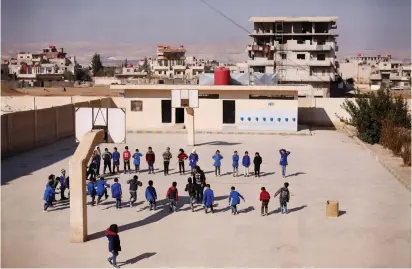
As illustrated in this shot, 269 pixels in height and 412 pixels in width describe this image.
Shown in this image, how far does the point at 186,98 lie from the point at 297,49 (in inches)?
1613

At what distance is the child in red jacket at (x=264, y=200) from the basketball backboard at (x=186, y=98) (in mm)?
12704

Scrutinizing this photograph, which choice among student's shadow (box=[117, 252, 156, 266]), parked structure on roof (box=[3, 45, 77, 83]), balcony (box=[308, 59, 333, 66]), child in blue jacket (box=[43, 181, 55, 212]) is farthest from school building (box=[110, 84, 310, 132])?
parked structure on roof (box=[3, 45, 77, 83])

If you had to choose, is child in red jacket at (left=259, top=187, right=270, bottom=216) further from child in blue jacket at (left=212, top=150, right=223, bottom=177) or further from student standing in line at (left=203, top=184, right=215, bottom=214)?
child in blue jacket at (left=212, top=150, right=223, bottom=177)

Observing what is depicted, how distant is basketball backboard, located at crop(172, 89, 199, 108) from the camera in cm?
2684

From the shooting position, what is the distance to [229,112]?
3509cm

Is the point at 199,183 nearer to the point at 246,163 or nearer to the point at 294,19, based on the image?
the point at 246,163

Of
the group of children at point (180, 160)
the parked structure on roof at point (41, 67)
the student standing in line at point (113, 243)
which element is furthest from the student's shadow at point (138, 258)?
the parked structure on roof at point (41, 67)

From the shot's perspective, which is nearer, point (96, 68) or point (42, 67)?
point (42, 67)

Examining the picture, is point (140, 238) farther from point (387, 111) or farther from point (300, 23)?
point (300, 23)

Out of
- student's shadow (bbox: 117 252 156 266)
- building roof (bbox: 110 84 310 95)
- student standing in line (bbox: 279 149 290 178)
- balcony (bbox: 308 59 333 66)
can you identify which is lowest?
student's shadow (bbox: 117 252 156 266)

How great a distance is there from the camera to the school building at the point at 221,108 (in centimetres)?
3400

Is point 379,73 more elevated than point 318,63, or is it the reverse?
point 379,73

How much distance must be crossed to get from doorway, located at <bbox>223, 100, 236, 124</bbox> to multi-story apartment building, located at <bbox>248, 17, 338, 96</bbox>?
1187 inches

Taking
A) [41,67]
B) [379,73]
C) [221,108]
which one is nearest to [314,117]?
[221,108]
